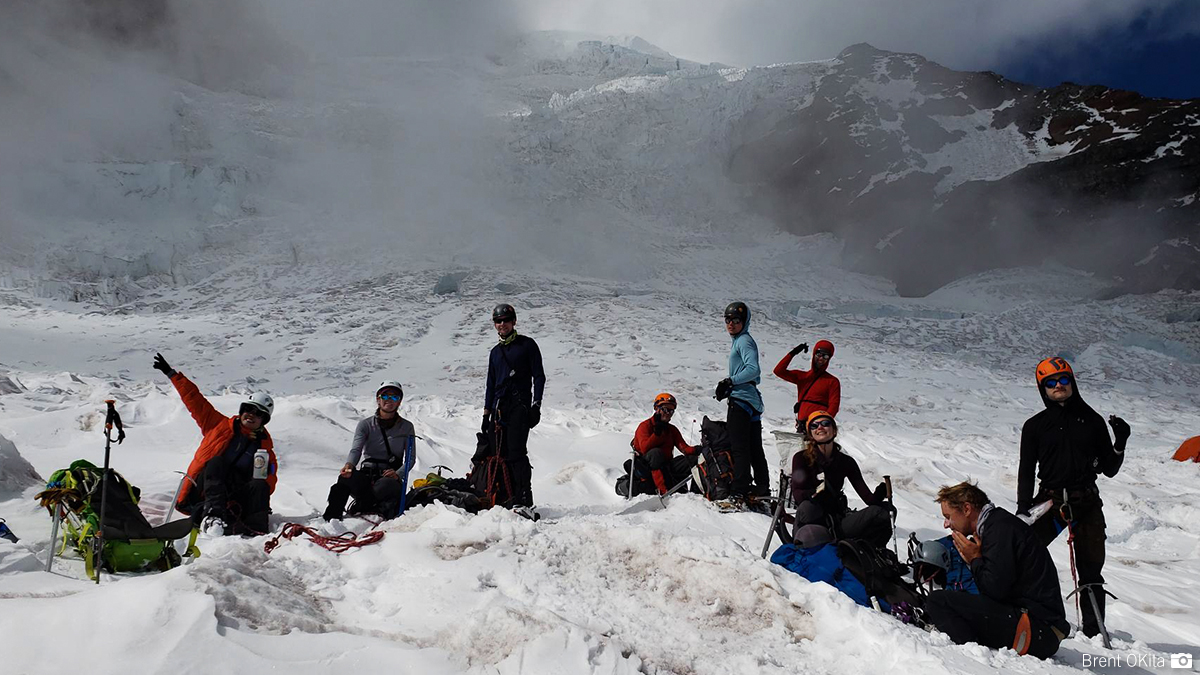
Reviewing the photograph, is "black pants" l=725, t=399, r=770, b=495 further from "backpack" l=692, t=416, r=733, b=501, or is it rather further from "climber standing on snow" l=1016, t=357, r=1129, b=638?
"climber standing on snow" l=1016, t=357, r=1129, b=638

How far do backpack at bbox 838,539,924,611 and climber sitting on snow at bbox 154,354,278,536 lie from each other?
3513 mm

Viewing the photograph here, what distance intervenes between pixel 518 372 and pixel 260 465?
1.83 m

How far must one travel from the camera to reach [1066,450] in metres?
3.66

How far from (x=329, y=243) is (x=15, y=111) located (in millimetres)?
18586

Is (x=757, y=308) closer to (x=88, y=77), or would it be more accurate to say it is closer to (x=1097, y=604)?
(x=1097, y=604)

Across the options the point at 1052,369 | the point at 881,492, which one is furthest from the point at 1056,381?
the point at 881,492

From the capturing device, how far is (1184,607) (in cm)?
400

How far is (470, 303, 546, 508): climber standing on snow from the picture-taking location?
5043 mm

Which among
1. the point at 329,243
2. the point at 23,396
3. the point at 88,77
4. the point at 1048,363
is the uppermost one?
the point at 88,77

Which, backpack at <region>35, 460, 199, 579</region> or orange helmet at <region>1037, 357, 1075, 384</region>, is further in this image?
orange helmet at <region>1037, 357, 1075, 384</region>

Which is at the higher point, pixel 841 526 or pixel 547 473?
pixel 841 526

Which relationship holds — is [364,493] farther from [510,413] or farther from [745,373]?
[745,373]

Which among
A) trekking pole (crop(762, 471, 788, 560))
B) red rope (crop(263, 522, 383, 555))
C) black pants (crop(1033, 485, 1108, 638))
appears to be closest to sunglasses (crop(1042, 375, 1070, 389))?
black pants (crop(1033, 485, 1108, 638))

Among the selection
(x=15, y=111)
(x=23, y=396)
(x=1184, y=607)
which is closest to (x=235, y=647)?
(x=1184, y=607)
